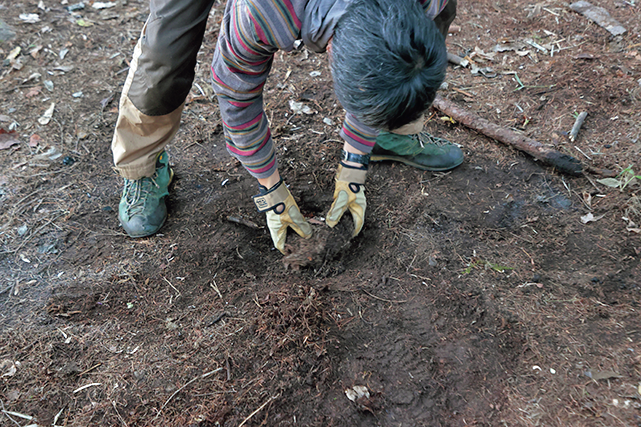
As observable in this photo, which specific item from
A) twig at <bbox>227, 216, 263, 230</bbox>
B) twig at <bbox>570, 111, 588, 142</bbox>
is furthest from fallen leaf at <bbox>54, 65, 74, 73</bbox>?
twig at <bbox>570, 111, 588, 142</bbox>

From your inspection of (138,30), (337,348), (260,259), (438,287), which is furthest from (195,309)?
(138,30)

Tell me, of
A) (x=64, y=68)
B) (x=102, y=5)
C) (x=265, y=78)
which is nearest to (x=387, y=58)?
(x=265, y=78)

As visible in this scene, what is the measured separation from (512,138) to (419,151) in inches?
27.8

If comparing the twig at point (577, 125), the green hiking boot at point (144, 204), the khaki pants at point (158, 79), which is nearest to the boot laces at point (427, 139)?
the khaki pants at point (158, 79)

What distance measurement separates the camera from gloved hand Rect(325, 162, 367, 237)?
241cm

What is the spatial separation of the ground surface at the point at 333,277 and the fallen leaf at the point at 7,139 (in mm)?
16

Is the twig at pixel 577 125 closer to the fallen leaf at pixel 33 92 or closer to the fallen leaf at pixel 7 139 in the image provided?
the fallen leaf at pixel 7 139

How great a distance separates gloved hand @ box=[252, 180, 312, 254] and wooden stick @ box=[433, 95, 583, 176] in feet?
5.22

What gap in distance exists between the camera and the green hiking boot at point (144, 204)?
2484 millimetres

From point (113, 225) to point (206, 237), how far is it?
67 cm

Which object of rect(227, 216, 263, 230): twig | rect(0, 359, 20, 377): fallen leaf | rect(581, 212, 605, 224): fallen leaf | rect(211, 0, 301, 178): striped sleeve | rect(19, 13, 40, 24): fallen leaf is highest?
rect(211, 0, 301, 178): striped sleeve

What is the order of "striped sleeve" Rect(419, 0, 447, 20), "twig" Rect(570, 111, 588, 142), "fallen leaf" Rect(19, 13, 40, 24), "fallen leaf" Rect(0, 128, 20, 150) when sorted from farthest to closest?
"fallen leaf" Rect(19, 13, 40, 24)
"fallen leaf" Rect(0, 128, 20, 150)
"twig" Rect(570, 111, 588, 142)
"striped sleeve" Rect(419, 0, 447, 20)

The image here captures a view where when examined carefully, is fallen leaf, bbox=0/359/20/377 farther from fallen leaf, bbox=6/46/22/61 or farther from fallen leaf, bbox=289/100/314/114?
fallen leaf, bbox=6/46/22/61

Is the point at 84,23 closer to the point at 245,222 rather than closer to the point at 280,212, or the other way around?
the point at 245,222
